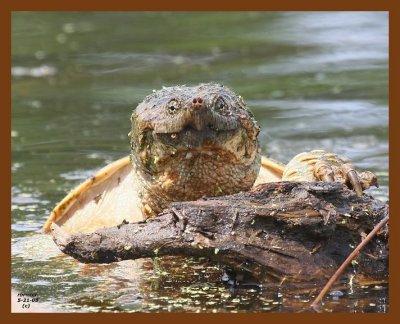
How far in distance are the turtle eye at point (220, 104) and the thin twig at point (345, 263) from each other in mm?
909

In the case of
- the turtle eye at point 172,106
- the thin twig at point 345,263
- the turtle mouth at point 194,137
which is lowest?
the thin twig at point 345,263

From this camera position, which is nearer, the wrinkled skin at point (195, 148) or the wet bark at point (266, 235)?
the wet bark at point (266, 235)

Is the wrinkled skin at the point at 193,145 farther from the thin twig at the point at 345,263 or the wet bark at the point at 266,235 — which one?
the thin twig at the point at 345,263

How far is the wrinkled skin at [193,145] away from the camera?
188 inches

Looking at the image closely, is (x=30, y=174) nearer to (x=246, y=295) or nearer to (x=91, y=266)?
(x=91, y=266)

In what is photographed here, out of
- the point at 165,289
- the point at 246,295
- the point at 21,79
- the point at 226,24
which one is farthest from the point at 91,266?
the point at 226,24

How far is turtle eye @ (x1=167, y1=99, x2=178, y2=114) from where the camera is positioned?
4836 millimetres

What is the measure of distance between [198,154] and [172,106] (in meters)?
0.25

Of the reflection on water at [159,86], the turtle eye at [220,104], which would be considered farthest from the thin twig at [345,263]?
the turtle eye at [220,104]

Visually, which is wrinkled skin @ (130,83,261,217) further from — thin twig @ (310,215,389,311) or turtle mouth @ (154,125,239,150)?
thin twig @ (310,215,389,311)

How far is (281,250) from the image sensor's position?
452cm

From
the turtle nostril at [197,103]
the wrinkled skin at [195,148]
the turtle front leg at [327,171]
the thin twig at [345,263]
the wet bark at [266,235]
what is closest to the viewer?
the thin twig at [345,263]

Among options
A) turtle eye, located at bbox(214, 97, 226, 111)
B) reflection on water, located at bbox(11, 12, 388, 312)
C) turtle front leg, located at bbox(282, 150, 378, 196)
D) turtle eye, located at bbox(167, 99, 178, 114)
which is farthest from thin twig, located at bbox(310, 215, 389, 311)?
turtle eye, located at bbox(167, 99, 178, 114)

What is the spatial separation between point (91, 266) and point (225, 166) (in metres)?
0.87
